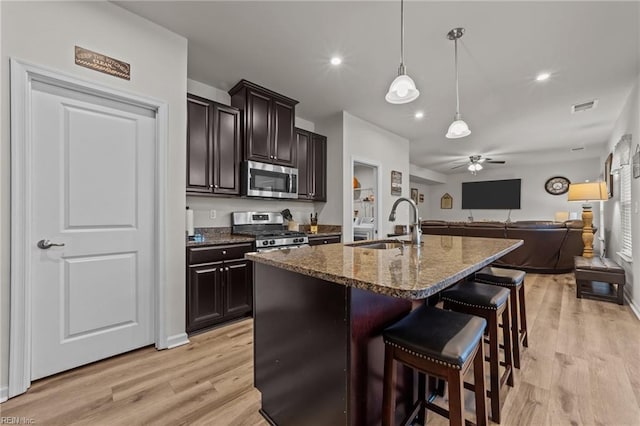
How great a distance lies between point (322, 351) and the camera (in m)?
1.19

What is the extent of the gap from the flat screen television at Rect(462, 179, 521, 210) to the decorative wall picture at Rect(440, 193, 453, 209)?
0.46m

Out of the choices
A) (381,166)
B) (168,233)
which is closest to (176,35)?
(168,233)

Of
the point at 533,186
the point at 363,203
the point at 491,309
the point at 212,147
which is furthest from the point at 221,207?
the point at 533,186

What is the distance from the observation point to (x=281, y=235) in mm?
3232

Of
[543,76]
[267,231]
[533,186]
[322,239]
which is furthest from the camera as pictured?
[533,186]

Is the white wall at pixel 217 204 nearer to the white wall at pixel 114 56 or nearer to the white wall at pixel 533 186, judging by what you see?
the white wall at pixel 114 56

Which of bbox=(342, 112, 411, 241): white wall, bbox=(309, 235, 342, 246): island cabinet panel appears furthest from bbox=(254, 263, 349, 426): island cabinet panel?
bbox=(342, 112, 411, 241): white wall

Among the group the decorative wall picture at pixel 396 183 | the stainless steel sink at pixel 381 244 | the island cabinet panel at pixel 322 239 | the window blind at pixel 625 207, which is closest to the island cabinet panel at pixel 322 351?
the stainless steel sink at pixel 381 244

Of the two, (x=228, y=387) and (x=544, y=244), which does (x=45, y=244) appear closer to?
(x=228, y=387)

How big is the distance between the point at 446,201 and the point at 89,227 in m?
10.2

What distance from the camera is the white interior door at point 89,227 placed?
1.87 meters

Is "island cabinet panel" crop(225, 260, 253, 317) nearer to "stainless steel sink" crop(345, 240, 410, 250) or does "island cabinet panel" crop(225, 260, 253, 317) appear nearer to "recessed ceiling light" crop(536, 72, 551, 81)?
"stainless steel sink" crop(345, 240, 410, 250)

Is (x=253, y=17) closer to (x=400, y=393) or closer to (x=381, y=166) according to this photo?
(x=400, y=393)

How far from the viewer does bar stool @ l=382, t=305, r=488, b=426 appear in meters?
1.01
